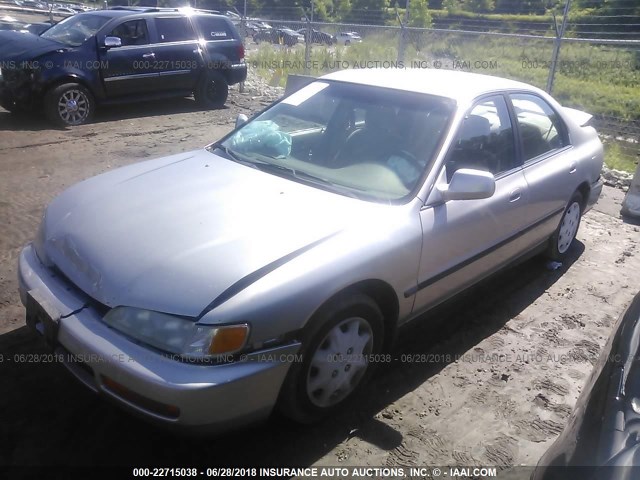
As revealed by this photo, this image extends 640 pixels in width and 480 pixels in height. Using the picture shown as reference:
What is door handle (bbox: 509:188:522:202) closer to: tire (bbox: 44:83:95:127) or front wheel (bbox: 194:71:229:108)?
tire (bbox: 44:83:95:127)

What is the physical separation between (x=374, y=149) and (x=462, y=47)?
12.8m

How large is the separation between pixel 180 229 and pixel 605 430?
192 cm

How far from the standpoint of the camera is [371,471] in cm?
257

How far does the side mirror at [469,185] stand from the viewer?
9.87ft

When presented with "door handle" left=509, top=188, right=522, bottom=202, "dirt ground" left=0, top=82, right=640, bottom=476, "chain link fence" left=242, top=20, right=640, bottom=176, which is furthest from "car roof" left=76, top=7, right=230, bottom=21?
"door handle" left=509, top=188, right=522, bottom=202

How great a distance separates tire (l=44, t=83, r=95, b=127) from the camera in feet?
27.0

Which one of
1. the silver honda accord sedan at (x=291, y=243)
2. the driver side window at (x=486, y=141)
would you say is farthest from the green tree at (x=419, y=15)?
the driver side window at (x=486, y=141)

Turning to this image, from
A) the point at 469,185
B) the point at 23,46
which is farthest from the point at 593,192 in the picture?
the point at 23,46

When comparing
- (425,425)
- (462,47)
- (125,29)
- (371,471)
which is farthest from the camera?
(462,47)

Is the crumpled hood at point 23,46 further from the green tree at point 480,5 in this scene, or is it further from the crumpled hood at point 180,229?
the green tree at point 480,5

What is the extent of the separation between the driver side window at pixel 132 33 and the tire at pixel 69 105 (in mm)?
1156

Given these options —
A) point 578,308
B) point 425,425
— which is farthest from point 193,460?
point 578,308

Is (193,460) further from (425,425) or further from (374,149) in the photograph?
(374,149)

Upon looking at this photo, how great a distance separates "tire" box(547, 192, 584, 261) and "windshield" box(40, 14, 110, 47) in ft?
24.9
